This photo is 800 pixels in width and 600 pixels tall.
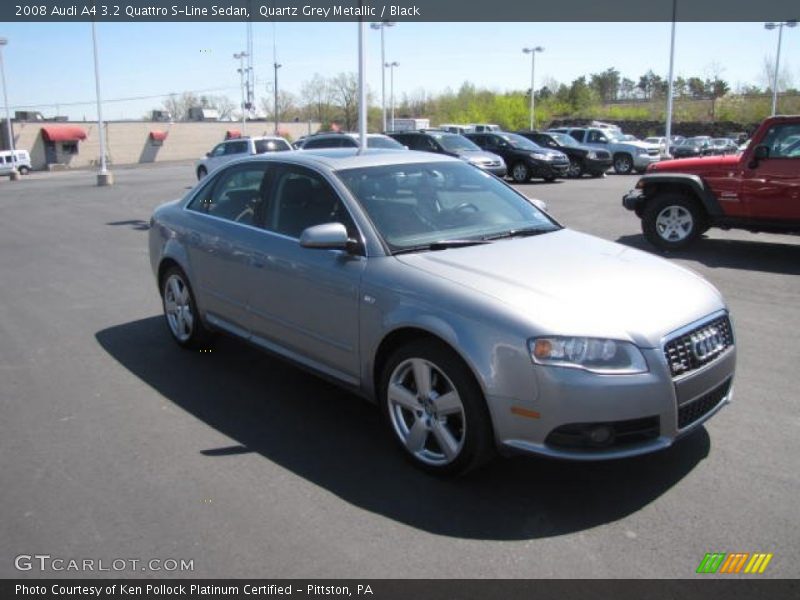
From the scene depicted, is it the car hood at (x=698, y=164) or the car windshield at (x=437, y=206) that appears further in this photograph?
the car hood at (x=698, y=164)

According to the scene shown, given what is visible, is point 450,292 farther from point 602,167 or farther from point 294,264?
point 602,167

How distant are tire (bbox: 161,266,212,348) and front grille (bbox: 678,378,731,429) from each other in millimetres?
3728

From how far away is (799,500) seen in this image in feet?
11.3

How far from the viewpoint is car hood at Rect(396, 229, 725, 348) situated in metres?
3.35

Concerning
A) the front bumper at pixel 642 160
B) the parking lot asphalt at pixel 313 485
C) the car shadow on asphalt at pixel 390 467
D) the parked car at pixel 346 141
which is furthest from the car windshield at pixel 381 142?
the car shadow on asphalt at pixel 390 467

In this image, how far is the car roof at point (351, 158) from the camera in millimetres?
4762

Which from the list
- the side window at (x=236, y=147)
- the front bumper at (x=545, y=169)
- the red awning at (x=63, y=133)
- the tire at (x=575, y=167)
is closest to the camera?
the front bumper at (x=545, y=169)

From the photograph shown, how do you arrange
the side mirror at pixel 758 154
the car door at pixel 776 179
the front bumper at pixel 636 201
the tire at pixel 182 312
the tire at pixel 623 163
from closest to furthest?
1. the tire at pixel 182 312
2. the car door at pixel 776 179
3. the side mirror at pixel 758 154
4. the front bumper at pixel 636 201
5. the tire at pixel 623 163

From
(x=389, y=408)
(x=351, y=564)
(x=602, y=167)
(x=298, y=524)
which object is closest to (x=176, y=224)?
(x=389, y=408)

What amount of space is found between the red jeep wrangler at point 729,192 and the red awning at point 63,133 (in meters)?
65.7

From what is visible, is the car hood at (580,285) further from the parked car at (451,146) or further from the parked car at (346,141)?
the parked car at (451,146)

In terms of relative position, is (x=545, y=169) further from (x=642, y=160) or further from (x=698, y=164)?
(x=698, y=164)

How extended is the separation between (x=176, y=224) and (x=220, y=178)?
1.85 ft
